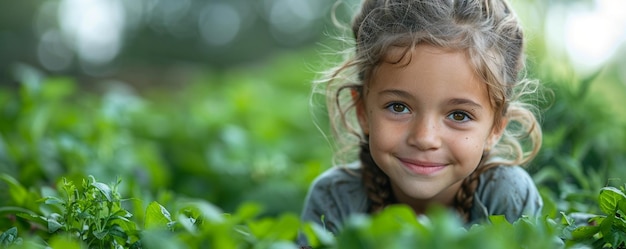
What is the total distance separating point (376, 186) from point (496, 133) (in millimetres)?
459

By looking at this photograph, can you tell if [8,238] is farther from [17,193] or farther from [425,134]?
[425,134]

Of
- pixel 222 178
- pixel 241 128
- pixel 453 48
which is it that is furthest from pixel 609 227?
pixel 241 128

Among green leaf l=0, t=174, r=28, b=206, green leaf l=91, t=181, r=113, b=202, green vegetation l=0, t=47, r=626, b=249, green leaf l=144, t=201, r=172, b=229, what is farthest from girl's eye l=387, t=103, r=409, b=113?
green leaf l=0, t=174, r=28, b=206

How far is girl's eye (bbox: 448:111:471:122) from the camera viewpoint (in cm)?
222

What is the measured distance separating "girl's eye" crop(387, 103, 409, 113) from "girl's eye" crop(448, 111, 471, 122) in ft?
0.44

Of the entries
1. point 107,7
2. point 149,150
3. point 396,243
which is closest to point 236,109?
point 149,150

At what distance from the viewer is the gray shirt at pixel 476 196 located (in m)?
2.47

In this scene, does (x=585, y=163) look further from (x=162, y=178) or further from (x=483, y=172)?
(x=162, y=178)

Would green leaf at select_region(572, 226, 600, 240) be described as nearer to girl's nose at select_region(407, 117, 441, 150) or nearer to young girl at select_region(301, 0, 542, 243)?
young girl at select_region(301, 0, 542, 243)

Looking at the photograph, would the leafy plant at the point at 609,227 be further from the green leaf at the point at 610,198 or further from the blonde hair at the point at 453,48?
the blonde hair at the point at 453,48

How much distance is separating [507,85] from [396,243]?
3.68 ft

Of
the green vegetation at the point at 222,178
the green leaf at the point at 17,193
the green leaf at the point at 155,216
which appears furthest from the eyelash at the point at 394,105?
the green leaf at the point at 17,193

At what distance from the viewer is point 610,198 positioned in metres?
1.95

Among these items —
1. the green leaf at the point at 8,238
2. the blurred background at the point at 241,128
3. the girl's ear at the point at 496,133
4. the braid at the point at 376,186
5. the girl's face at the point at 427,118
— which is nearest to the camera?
the green leaf at the point at 8,238
